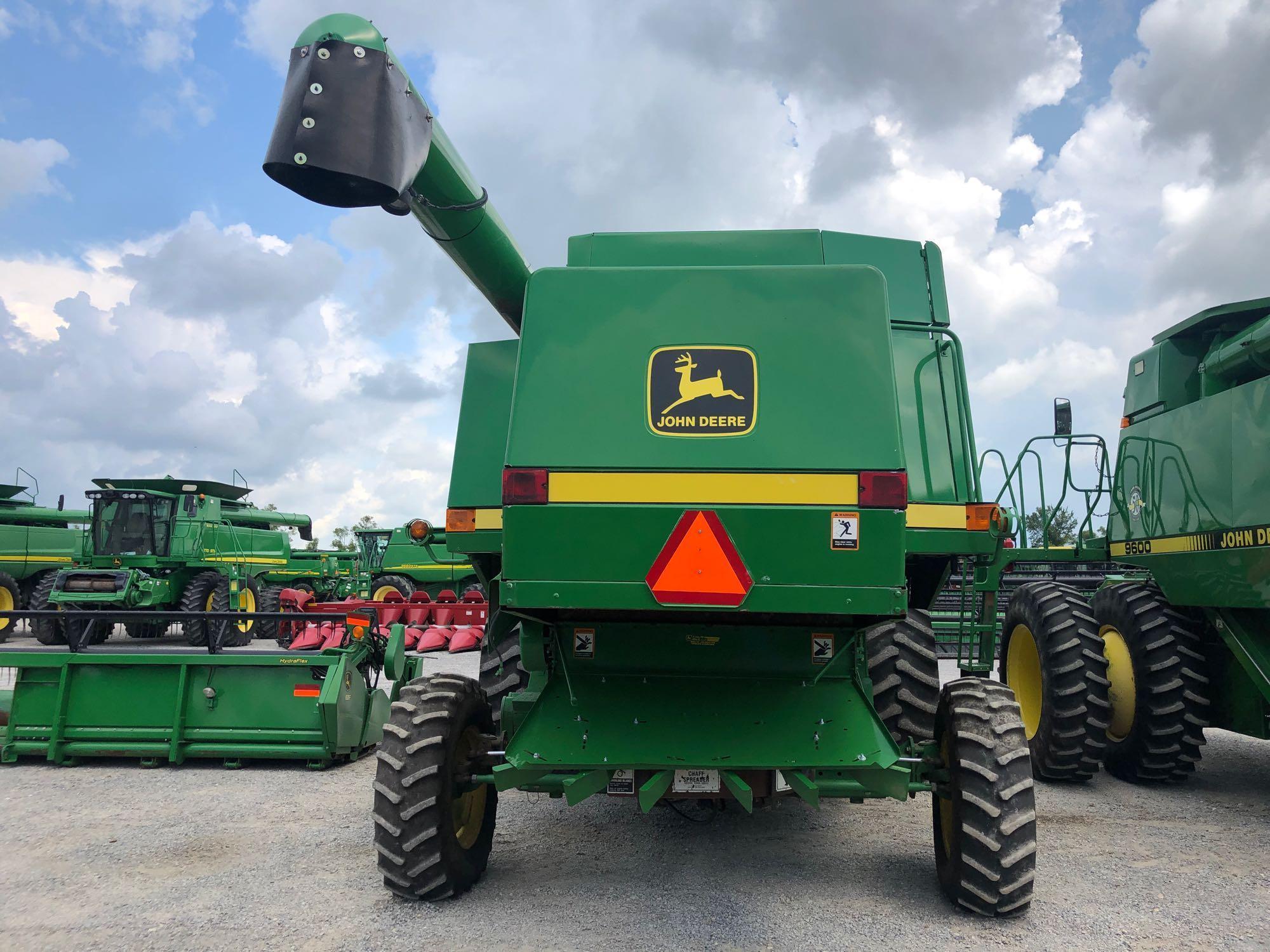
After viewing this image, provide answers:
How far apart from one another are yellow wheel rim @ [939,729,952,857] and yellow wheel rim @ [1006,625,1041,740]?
10.3 feet

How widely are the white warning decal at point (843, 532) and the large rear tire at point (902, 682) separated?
190 cm

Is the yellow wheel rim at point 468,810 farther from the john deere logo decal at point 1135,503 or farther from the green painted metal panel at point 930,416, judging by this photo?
the john deere logo decal at point 1135,503

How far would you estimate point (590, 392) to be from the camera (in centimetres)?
380

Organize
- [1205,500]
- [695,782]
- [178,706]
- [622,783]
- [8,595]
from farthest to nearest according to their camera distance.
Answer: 1. [8,595]
2. [178,706]
3. [1205,500]
4. [622,783]
5. [695,782]

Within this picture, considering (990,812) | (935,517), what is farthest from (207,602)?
(990,812)

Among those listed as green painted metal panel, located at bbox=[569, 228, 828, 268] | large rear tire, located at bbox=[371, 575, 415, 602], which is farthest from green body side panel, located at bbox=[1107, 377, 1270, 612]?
large rear tire, located at bbox=[371, 575, 415, 602]

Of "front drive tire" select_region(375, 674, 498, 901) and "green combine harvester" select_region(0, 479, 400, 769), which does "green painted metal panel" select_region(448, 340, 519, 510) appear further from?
"green combine harvester" select_region(0, 479, 400, 769)

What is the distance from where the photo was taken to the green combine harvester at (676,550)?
3.62 metres

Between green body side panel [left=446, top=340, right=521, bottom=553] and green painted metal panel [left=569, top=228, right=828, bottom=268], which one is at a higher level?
green painted metal panel [left=569, top=228, right=828, bottom=268]

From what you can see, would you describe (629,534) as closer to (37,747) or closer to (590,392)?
(590,392)

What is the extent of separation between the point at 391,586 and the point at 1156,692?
57.8 feet

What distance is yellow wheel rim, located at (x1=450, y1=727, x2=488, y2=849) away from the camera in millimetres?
4246

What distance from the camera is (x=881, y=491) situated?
3.63m

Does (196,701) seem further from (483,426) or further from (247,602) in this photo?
(247,602)
